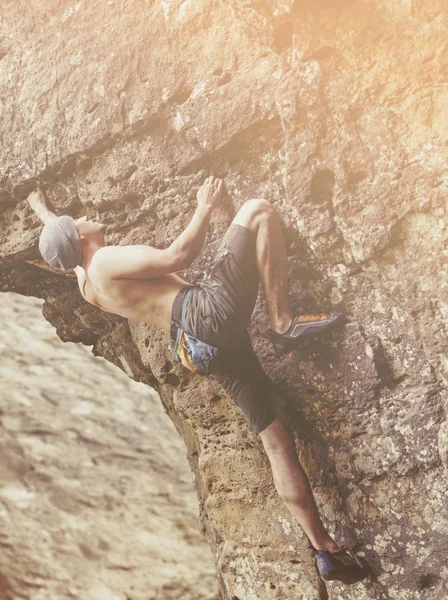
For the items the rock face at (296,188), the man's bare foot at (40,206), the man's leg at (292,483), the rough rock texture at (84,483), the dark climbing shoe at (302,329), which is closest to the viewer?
the rock face at (296,188)

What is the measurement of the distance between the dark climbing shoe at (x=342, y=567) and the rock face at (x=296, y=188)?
73 millimetres

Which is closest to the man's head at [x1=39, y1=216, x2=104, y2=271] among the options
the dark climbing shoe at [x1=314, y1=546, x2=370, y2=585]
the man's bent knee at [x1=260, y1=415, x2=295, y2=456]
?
the man's bent knee at [x1=260, y1=415, x2=295, y2=456]

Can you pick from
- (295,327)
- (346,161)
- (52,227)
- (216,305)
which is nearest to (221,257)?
(216,305)

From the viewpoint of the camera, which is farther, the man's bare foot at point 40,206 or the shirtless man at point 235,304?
the man's bare foot at point 40,206

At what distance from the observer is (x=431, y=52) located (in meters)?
2.90

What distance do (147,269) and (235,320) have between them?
0.54m

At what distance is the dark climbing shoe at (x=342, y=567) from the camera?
133 inches

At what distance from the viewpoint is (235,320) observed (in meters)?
3.39

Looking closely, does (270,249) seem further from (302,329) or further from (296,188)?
(302,329)

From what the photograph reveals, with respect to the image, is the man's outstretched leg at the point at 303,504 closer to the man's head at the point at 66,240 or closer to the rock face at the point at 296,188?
the rock face at the point at 296,188

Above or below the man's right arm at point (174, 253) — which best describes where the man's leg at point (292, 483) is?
below

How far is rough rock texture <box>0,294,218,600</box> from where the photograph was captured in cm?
582

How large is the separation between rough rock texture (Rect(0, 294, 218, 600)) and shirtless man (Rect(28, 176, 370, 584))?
2.95m

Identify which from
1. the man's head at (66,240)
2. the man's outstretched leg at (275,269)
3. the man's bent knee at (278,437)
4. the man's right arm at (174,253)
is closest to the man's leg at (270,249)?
the man's outstretched leg at (275,269)
